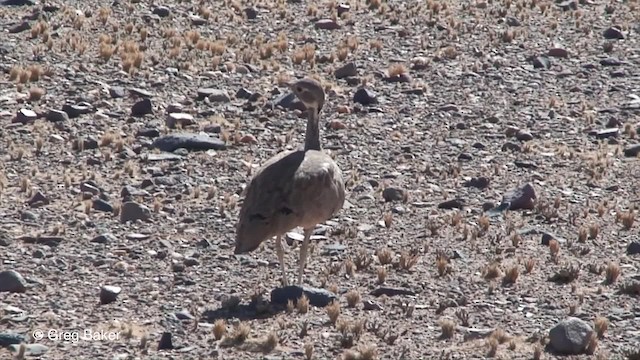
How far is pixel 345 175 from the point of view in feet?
59.3

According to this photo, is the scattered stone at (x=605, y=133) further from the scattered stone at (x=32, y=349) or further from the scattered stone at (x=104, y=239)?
the scattered stone at (x=32, y=349)

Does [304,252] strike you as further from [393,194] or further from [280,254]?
[393,194]

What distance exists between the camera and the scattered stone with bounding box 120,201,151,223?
1574 centimetres

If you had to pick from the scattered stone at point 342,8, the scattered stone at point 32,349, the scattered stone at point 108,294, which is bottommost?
the scattered stone at point 342,8

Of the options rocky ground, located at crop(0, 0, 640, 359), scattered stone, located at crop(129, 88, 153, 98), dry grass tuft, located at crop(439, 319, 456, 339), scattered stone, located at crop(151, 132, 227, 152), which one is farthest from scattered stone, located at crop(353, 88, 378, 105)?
dry grass tuft, located at crop(439, 319, 456, 339)

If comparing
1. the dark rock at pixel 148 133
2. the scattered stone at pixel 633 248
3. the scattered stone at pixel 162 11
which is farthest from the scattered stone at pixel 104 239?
the scattered stone at pixel 162 11

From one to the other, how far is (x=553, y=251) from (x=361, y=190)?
9.77 ft

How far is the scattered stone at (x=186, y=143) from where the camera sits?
1845 centimetres

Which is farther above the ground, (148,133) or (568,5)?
(148,133)

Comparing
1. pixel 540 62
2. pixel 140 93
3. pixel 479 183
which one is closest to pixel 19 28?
pixel 140 93

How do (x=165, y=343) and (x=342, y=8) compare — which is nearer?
(x=165, y=343)

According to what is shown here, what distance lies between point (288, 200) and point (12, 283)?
8.89 feet

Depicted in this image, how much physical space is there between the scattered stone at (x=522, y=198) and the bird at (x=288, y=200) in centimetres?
357

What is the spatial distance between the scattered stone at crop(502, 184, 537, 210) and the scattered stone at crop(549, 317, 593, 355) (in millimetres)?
4544
